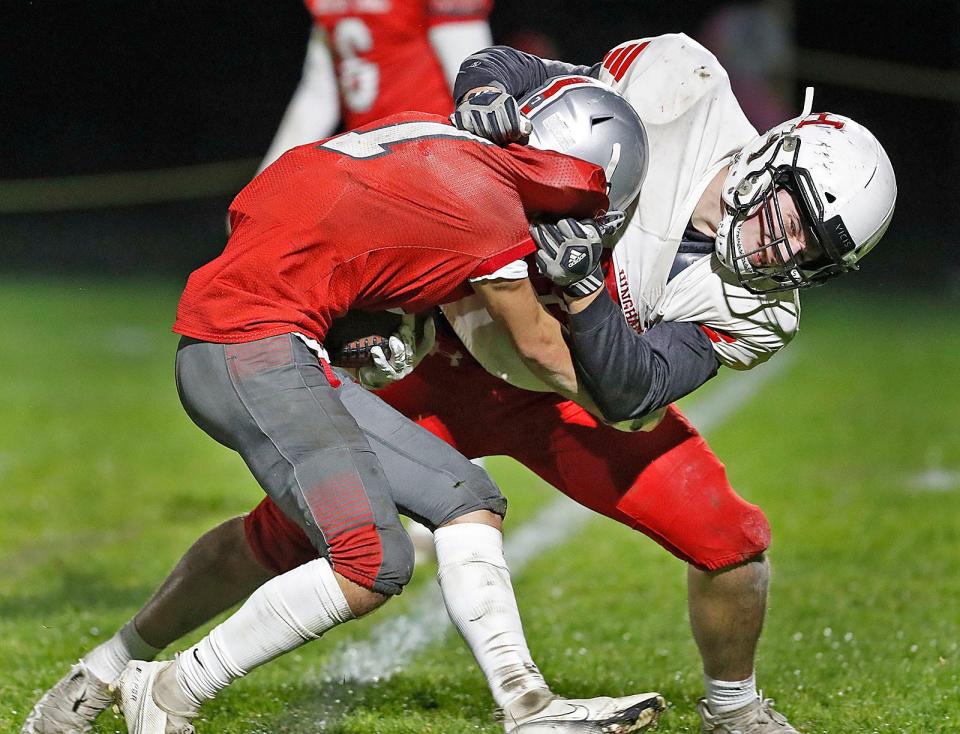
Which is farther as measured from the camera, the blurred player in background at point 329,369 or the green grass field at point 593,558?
the green grass field at point 593,558

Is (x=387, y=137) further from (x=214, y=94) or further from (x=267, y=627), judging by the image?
(x=214, y=94)

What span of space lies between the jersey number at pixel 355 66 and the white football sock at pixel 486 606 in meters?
2.83

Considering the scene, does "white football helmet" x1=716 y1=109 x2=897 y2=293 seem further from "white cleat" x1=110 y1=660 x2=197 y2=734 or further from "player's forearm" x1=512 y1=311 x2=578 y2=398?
"white cleat" x1=110 y1=660 x2=197 y2=734

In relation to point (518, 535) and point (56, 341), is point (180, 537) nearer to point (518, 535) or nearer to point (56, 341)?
point (518, 535)

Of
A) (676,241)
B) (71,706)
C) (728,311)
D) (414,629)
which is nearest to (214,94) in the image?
(414,629)

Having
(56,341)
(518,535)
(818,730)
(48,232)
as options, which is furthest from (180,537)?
(48,232)

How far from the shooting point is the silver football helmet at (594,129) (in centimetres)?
274

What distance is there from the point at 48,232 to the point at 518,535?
37.7 feet

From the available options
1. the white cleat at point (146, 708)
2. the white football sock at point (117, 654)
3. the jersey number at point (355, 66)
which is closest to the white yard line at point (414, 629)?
the white football sock at point (117, 654)

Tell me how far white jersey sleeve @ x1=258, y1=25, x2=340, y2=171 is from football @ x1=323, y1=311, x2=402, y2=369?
2.17m

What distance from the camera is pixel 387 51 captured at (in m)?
5.12

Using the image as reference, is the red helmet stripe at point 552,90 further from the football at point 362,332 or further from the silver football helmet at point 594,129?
the football at point 362,332

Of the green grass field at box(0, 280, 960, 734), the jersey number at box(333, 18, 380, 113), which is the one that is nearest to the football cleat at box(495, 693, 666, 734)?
the green grass field at box(0, 280, 960, 734)

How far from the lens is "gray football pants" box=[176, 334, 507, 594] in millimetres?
2590
